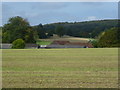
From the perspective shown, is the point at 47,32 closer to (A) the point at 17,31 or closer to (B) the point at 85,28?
(B) the point at 85,28

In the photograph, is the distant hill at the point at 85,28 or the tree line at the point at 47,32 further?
the distant hill at the point at 85,28

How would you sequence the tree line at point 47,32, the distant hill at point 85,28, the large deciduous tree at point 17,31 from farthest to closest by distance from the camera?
the distant hill at point 85,28
the tree line at point 47,32
the large deciduous tree at point 17,31

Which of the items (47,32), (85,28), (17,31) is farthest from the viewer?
(85,28)

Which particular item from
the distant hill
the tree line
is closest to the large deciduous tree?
the tree line

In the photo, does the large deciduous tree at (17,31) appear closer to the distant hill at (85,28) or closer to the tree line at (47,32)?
the tree line at (47,32)

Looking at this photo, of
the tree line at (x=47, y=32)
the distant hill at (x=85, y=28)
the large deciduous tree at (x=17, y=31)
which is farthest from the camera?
the distant hill at (x=85, y=28)

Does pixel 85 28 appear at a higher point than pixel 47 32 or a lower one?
higher

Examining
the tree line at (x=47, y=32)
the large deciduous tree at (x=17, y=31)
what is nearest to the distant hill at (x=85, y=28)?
the tree line at (x=47, y=32)

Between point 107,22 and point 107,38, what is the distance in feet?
79.6

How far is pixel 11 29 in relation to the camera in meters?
100

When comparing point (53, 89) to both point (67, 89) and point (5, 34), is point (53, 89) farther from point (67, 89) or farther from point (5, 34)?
point (5, 34)

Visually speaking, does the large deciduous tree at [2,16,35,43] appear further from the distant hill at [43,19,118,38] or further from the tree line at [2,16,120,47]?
the distant hill at [43,19,118,38]

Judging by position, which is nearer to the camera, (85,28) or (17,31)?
(17,31)

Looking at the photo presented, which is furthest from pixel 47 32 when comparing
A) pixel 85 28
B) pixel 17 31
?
pixel 17 31
